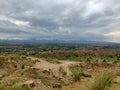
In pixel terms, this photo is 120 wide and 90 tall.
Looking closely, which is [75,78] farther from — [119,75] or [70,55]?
[70,55]

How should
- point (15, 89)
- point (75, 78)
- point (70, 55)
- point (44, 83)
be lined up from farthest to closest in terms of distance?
1. point (70, 55)
2. point (75, 78)
3. point (44, 83)
4. point (15, 89)

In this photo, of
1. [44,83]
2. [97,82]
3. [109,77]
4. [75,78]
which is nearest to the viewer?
[97,82]

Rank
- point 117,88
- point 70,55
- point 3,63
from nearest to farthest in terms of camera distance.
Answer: point 117,88 < point 3,63 < point 70,55

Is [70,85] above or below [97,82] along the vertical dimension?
below

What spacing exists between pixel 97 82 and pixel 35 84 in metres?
4.86

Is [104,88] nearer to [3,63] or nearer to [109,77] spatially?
[109,77]

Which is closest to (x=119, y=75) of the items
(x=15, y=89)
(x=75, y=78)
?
(x=75, y=78)

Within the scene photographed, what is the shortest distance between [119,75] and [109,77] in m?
9.16

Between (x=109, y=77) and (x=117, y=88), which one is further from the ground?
(x=109, y=77)

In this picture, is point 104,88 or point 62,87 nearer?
point 104,88

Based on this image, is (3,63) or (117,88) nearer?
(117,88)

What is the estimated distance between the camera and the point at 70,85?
53.8 ft

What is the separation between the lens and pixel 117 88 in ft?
48.5

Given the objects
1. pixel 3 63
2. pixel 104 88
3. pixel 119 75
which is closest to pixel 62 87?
pixel 104 88
